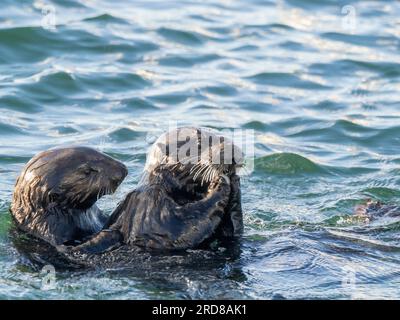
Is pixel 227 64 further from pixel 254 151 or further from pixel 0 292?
pixel 0 292

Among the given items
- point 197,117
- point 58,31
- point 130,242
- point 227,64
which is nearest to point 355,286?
point 130,242

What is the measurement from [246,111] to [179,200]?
428 centimetres

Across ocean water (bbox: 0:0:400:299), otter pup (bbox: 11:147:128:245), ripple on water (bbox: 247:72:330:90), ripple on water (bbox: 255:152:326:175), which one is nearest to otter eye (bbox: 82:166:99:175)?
otter pup (bbox: 11:147:128:245)

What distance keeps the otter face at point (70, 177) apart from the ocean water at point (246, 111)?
0.49 meters

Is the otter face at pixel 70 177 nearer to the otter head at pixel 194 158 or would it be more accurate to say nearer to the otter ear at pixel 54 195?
the otter ear at pixel 54 195

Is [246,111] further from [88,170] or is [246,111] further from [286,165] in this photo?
[88,170]

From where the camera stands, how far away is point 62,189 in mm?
6277

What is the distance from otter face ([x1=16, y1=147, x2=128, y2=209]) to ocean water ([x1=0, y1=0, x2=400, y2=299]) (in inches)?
19.4

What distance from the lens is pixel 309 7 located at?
1498 cm

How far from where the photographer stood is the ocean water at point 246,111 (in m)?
6.07

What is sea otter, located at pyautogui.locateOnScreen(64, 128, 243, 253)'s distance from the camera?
619cm

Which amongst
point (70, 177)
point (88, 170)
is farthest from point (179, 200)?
point (70, 177)

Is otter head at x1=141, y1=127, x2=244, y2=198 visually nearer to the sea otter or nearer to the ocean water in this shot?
the sea otter

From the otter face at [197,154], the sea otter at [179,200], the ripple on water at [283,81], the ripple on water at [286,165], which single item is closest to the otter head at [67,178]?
the sea otter at [179,200]
